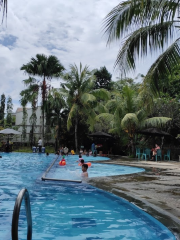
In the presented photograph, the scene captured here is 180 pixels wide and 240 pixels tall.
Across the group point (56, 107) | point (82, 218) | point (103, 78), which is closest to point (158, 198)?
point (82, 218)

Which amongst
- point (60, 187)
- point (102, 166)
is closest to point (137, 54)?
point (60, 187)

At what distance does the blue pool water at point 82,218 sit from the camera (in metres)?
4.30

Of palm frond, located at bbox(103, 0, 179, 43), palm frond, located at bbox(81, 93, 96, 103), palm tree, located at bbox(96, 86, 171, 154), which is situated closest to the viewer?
palm frond, located at bbox(103, 0, 179, 43)

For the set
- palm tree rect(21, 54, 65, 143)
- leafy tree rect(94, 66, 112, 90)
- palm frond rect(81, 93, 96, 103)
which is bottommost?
palm frond rect(81, 93, 96, 103)

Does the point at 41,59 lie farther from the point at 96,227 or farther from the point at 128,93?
the point at 96,227

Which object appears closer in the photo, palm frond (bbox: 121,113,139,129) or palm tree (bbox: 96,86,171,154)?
palm frond (bbox: 121,113,139,129)

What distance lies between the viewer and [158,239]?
3.88m

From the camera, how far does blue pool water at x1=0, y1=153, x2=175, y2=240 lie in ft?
14.1

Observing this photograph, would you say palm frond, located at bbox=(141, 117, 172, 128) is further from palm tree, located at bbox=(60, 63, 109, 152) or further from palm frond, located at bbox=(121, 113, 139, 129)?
palm tree, located at bbox=(60, 63, 109, 152)

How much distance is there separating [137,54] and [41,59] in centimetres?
2177

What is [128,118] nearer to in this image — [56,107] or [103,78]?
[56,107]

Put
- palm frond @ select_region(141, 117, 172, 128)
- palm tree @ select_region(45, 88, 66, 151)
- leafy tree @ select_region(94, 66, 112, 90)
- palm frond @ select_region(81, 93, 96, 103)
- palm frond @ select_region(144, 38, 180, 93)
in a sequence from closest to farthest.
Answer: palm frond @ select_region(144, 38, 180, 93), palm frond @ select_region(141, 117, 172, 128), palm frond @ select_region(81, 93, 96, 103), palm tree @ select_region(45, 88, 66, 151), leafy tree @ select_region(94, 66, 112, 90)

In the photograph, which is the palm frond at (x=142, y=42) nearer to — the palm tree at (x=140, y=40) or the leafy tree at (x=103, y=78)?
the palm tree at (x=140, y=40)

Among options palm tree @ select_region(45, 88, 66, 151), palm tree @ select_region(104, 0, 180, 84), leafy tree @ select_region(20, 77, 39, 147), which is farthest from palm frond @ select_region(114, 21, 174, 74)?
leafy tree @ select_region(20, 77, 39, 147)
